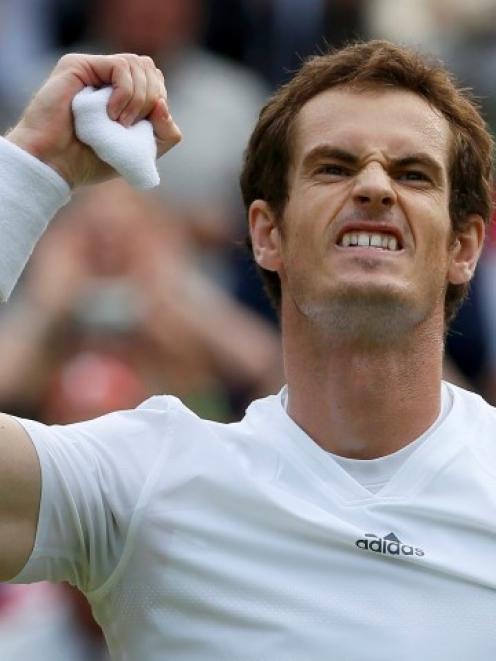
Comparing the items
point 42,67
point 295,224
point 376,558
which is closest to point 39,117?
point 295,224

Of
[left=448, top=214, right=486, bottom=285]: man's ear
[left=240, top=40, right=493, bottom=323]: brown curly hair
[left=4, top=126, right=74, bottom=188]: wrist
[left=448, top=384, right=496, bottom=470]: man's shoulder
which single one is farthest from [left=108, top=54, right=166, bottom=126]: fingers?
[left=448, top=384, right=496, bottom=470]: man's shoulder

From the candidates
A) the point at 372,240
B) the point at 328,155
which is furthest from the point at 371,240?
the point at 328,155

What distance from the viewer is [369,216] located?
3146 millimetres

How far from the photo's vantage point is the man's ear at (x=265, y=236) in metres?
3.46

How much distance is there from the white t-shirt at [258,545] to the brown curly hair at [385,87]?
0.58 meters

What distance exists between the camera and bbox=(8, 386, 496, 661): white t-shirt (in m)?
2.90

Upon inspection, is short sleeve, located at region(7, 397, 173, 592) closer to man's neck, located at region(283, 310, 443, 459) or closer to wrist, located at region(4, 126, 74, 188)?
man's neck, located at region(283, 310, 443, 459)

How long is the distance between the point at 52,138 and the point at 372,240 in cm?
63

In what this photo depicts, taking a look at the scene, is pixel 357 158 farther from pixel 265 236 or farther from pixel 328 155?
pixel 265 236

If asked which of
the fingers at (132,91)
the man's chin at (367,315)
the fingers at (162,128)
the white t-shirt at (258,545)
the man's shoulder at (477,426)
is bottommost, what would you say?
the white t-shirt at (258,545)

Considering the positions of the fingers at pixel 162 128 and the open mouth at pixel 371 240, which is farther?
the open mouth at pixel 371 240

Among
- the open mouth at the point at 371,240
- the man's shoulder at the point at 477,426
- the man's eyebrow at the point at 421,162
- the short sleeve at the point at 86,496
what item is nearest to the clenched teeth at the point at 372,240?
the open mouth at the point at 371,240

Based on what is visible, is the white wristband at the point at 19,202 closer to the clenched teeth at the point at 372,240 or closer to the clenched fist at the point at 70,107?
the clenched fist at the point at 70,107

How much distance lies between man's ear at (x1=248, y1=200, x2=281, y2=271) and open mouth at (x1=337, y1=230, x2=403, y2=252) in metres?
0.29
